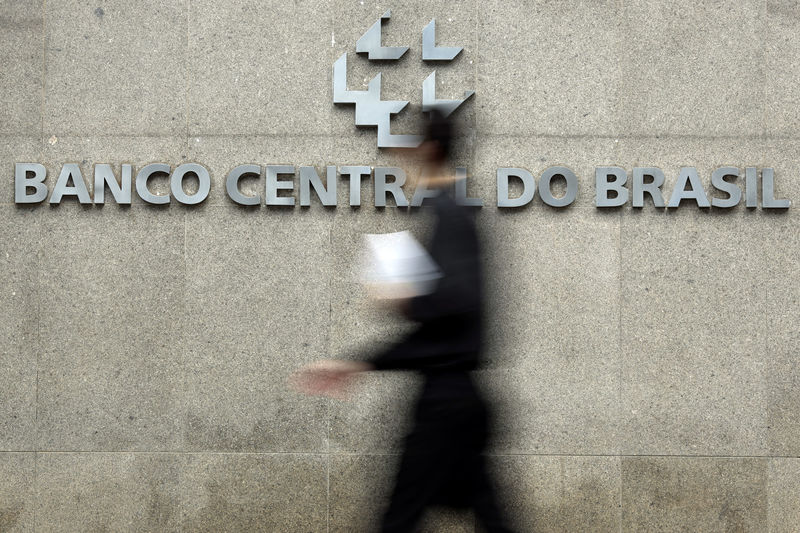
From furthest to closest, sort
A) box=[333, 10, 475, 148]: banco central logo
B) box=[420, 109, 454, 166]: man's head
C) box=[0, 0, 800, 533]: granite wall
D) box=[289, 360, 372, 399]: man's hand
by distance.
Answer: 1. box=[333, 10, 475, 148]: banco central logo
2. box=[0, 0, 800, 533]: granite wall
3. box=[420, 109, 454, 166]: man's head
4. box=[289, 360, 372, 399]: man's hand

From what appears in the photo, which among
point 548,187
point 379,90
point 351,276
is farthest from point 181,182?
point 548,187

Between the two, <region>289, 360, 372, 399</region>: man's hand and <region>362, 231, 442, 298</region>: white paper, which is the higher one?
<region>362, 231, 442, 298</region>: white paper

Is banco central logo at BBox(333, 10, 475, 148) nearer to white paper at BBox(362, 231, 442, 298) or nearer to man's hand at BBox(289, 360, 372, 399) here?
white paper at BBox(362, 231, 442, 298)

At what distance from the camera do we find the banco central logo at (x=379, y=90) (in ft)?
17.5

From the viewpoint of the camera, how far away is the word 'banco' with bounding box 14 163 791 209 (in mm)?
5289

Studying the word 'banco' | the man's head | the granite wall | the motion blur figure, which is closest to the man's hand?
the motion blur figure

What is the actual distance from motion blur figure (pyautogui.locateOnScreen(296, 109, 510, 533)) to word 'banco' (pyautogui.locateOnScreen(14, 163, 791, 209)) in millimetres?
2322

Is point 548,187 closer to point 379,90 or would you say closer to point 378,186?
point 378,186

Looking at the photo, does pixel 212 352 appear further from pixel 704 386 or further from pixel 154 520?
pixel 704 386

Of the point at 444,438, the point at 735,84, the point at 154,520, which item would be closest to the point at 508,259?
the point at 735,84

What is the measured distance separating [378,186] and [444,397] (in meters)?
2.53

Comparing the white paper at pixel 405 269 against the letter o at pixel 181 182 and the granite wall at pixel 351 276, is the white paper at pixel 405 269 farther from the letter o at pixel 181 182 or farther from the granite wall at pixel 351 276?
the letter o at pixel 181 182

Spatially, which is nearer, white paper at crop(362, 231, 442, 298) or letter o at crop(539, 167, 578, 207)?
white paper at crop(362, 231, 442, 298)

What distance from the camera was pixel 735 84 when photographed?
535cm
